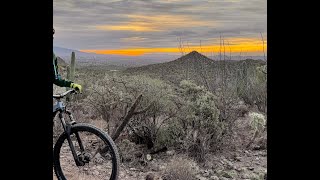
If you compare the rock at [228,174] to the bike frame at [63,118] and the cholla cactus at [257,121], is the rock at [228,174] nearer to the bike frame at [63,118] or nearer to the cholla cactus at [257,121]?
the cholla cactus at [257,121]

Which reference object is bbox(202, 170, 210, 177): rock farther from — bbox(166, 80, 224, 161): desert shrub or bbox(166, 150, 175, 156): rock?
bbox(166, 150, 175, 156): rock

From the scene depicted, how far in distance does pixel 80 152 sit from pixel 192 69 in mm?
2223

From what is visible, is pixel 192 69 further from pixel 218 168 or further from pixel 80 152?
pixel 80 152

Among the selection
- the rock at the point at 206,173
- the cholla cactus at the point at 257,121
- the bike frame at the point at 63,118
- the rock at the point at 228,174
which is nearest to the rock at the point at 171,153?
the rock at the point at 206,173

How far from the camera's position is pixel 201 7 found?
12.4 feet

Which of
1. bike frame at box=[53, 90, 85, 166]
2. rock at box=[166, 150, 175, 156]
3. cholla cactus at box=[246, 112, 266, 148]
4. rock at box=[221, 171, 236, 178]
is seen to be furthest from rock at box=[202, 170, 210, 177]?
bike frame at box=[53, 90, 85, 166]

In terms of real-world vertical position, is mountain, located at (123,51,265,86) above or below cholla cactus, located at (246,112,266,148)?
above

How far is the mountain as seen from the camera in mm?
4484

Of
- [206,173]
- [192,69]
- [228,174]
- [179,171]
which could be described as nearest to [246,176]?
[228,174]

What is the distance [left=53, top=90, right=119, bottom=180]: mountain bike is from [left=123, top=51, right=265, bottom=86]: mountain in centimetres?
132

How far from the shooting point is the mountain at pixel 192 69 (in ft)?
14.7

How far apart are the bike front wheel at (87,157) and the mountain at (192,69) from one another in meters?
1.32
